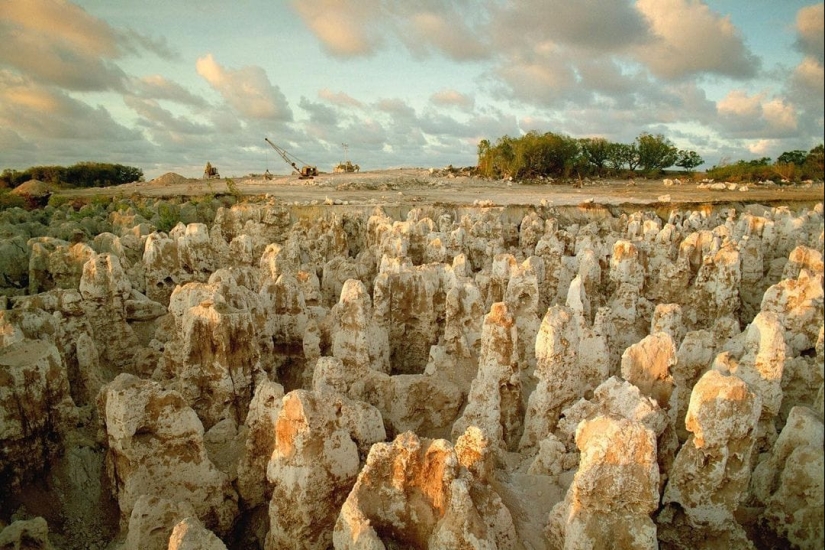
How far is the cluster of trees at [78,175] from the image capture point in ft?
176

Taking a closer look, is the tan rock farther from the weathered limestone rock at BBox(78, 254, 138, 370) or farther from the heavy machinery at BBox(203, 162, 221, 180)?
the heavy machinery at BBox(203, 162, 221, 180)

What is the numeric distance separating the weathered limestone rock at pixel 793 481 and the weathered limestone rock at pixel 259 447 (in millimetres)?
6388

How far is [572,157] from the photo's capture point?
51062 mm

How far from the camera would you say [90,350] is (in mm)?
10039

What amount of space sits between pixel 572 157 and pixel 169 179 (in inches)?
1549

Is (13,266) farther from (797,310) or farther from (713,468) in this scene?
(797,310)

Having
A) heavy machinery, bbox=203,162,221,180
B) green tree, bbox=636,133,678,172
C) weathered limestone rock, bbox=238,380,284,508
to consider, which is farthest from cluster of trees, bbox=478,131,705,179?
weathered limestone rock, bbox=238,380,284,508

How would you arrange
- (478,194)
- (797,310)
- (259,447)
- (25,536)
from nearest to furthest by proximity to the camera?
(25,536) < (259,447) < (797,310) < (478,194)

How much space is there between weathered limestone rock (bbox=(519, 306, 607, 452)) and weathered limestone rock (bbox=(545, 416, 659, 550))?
331 cm

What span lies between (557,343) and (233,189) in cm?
3059

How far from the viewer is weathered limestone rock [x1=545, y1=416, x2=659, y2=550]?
4766mm

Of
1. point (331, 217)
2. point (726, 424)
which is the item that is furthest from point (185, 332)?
point (331, 217)

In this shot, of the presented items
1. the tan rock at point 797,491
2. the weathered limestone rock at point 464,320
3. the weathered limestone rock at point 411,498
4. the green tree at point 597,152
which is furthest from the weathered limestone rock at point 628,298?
the green tree at point 597,152

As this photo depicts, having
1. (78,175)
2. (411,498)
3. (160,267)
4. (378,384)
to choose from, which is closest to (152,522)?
(411,498)
